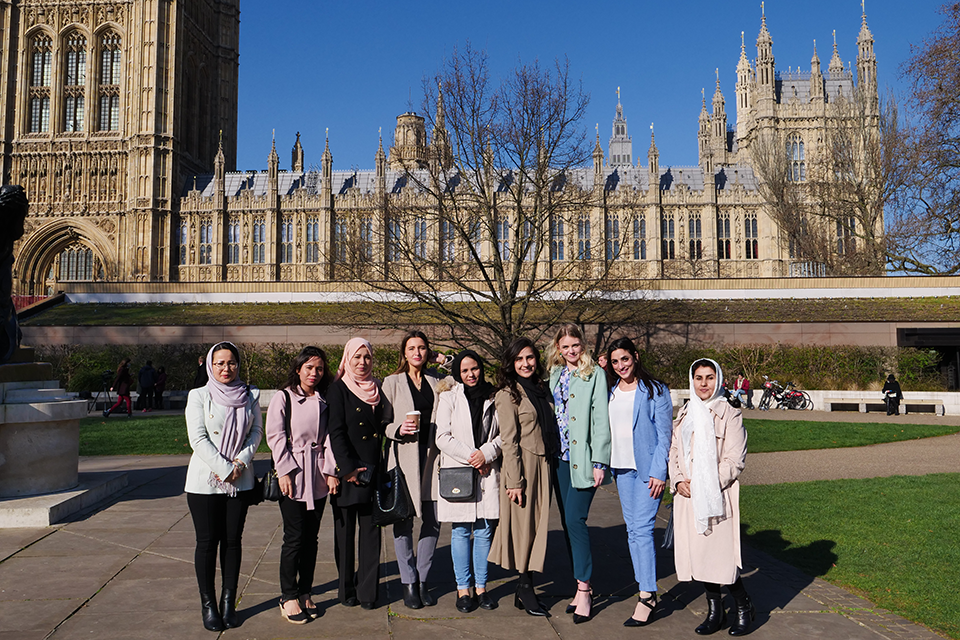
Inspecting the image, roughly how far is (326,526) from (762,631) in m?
4.54

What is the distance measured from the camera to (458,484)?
4.61 m

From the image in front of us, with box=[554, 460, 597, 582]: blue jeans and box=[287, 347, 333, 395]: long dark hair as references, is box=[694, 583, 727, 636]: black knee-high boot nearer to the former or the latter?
box=[554, 460, 597, 582]: blue jeans

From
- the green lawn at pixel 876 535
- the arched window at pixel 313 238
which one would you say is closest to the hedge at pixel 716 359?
the green lawn at pixel 876 535

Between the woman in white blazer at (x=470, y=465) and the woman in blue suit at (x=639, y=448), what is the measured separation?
86cm

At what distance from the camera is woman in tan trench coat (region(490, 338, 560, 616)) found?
15.2 ft

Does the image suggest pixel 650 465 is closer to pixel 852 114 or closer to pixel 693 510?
pixel 693 510

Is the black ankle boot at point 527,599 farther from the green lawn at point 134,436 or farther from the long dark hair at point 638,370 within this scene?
the green lawn at point 134,436

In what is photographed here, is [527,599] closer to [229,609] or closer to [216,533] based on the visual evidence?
[229,609]

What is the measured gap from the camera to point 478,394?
15.7 ft

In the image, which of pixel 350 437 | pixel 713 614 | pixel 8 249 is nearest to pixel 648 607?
pixel 713 614

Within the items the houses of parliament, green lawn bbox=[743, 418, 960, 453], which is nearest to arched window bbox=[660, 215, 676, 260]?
the houses of parliament

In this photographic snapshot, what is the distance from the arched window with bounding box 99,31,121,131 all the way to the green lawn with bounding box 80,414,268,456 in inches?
1453

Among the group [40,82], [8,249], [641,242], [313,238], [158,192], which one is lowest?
[8,249]

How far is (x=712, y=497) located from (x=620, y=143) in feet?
336
